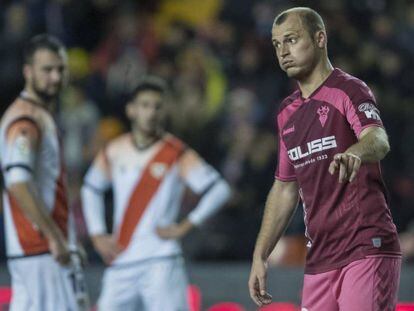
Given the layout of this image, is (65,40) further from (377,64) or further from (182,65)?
(377,64)

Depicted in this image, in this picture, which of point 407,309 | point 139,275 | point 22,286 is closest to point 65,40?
point 139,275

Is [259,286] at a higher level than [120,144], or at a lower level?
lower

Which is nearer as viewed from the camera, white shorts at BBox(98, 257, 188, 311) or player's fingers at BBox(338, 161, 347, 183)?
player's fingers at BBox(338, 161, 347, 183)

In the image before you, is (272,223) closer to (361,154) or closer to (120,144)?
(361,154)

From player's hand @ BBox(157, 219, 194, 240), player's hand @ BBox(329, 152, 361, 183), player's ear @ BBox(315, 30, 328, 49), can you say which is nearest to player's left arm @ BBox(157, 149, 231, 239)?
player's hand @ BBox(157, 219, 194, 240)

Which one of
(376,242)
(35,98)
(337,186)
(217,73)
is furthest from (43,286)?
(217,73)

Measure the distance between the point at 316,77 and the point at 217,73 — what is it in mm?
7930

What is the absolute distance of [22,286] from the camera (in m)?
7.48

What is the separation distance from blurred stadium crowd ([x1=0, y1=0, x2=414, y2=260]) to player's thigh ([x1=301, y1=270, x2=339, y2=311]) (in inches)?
219

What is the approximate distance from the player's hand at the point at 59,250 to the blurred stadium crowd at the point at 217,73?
4.78 m

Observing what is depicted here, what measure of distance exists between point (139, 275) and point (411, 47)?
22.0ft

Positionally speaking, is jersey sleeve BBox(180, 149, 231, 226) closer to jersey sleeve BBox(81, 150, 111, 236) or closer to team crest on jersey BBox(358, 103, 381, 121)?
jersey sleeve BBox(81, 150, 111, 236)

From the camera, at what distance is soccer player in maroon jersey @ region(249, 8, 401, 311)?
236 inches

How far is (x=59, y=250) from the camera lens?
7.30 m
